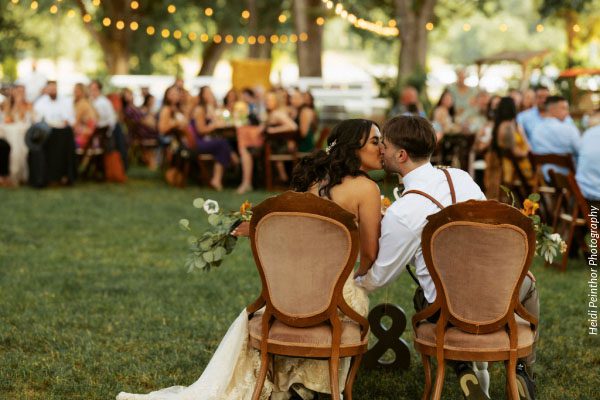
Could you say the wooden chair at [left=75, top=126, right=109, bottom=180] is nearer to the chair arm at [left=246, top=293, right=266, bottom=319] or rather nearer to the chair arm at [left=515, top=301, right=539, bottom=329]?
the chair arm at [left=246, top=293, right=266, bottom=319]

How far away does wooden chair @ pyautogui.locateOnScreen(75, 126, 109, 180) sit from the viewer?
16.2 meters

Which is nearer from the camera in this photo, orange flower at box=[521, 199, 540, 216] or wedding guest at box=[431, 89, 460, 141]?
orange flower at box=[521, 199, 540, 216]

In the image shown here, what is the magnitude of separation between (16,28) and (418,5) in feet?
78.5

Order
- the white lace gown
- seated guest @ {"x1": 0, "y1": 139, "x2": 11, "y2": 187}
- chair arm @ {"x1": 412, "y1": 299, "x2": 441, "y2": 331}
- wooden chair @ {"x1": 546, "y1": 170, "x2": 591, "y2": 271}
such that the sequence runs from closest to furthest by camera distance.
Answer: chair arm @ {"x1": 412, "y1": 299, "x2": 441, "y2": 331} < the white lace gown < wooden chair @ {"x1": 546, "y1": 170, "x2": 591, "y2": 271} < seated guest @ {"x1": 0, "y1": 139, "x2": 11, "y2": 187}

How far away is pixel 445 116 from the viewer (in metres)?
14.9

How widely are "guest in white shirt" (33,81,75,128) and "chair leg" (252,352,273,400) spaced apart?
39.3ft

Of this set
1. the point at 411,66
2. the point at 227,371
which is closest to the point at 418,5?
the point at 411,66

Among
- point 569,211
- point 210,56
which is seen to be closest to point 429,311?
point 569,211

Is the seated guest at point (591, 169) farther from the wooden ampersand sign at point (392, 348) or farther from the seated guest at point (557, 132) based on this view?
the wooden ampersand sign at point (392, 348)

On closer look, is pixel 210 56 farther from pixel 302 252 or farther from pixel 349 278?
pixel 302 252

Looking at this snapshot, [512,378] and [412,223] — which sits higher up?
[412,223]

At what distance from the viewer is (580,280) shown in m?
8.79

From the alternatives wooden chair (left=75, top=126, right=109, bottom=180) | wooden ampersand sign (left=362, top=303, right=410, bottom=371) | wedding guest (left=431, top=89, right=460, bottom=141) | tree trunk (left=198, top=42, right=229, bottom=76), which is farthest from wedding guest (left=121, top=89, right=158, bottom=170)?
tree trunk (left=198, top=42, right=229, bottom=76)

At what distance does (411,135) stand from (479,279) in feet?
2.50
